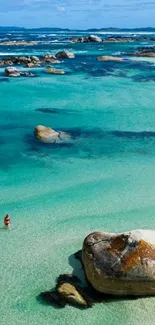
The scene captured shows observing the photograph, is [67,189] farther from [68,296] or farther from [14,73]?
[14,73]

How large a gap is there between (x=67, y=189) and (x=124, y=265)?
11085 mm

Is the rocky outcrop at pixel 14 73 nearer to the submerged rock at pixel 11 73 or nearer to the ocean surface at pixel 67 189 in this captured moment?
the submerged rock at pixel 11 73

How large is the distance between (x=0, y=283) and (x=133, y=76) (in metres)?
58.6

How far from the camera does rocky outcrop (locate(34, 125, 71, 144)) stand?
3694 centimetres

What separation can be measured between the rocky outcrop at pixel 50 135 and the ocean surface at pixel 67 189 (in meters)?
0.78

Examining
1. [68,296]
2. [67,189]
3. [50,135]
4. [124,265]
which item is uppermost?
[50,135]

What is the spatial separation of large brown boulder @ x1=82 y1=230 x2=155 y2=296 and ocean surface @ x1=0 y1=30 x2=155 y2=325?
2.10ft

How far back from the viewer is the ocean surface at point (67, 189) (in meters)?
17.4

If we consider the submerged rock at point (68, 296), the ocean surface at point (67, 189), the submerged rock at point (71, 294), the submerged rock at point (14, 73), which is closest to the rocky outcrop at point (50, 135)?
the ocean surface at point (67, 189)

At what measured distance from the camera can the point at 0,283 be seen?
18766 mm

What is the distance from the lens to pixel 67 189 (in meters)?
28.0

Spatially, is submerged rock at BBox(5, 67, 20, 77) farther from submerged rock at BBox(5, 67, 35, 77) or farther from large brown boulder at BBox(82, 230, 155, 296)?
large brown boulder at BBox(82, 230, 155, 296)

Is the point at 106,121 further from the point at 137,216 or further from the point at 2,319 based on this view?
the point at 2,319

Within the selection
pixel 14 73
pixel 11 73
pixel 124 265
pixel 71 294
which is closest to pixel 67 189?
pixel 124 265
